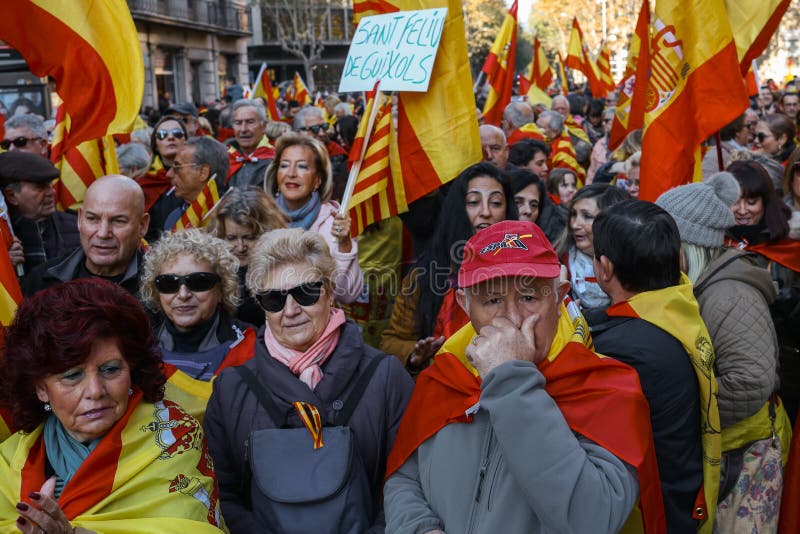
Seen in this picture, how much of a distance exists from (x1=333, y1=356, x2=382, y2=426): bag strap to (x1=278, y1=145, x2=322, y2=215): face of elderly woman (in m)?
2.37

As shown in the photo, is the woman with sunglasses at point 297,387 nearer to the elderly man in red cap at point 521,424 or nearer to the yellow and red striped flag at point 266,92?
the elderly man in red cap at point 521,424

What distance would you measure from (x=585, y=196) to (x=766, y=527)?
1.90 meters

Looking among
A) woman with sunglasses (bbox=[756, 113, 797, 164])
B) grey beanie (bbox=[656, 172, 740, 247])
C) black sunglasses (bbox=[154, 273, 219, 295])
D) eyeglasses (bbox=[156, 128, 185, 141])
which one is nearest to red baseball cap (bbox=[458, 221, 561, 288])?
grey beanie (bbox=[656, 172, 740, 247])

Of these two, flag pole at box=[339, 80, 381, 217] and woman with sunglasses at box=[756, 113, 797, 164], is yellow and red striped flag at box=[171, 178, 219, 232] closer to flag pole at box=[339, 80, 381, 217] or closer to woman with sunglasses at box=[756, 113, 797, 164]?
flag pole at box=[339, 80, 381, 217]

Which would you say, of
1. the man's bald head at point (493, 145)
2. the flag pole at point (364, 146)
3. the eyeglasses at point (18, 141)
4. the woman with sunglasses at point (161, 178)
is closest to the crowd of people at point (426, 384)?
the flag pole at point (364, 146)

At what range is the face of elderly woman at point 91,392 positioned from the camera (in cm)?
245

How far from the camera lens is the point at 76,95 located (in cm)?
425

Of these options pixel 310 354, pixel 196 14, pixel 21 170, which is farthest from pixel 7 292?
pixel 196 14

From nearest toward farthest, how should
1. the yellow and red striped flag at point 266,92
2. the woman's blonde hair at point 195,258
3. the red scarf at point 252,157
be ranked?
the woman's blonde hair at point 195,258 < the red scarf at point 252,157 < the yellow and red striped flag at point 266,92

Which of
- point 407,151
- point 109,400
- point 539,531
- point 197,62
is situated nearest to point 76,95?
point 407,151

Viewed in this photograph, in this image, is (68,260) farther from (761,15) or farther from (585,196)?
(761,15)

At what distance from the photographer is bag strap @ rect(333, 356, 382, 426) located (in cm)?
287

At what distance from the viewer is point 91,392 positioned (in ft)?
8.00

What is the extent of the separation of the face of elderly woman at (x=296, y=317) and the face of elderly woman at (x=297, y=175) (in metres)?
2.06
